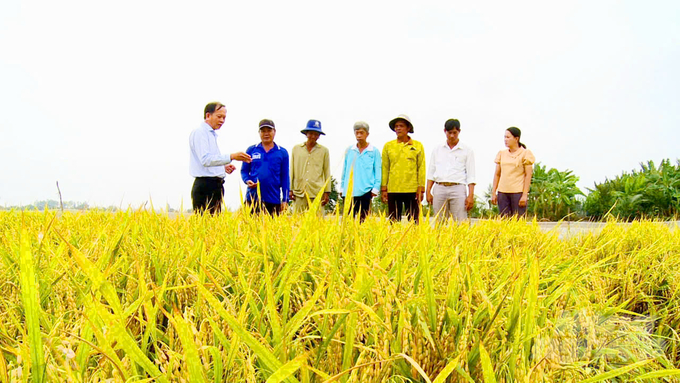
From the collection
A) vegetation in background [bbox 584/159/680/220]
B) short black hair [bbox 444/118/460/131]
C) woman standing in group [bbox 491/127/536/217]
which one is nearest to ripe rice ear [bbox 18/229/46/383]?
short black hair [bbox 444/118/460/131]

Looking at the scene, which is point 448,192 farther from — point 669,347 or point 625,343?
point 625,343

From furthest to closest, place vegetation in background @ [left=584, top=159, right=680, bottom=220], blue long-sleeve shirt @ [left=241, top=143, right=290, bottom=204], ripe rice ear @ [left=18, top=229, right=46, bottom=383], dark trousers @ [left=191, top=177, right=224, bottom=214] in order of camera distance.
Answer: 1. vegetation in background @ [left=584, top=159, right=680, bottom=220]
2. blue long-sleeve shirt @ [left=241, top=143, right=290, bottom=204]
3. dark trousers @ [left=191, top=177, right=224, bottom=214]
4. ripe rice ear @ [left=18, top=229, right=46, bottom=383]

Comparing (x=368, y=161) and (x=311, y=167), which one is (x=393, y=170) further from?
(x=311, y=167)

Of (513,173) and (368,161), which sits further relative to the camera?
Result: (513,173)

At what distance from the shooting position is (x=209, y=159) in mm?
4840

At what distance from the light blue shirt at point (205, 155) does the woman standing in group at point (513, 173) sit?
368 cm

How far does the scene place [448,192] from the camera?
20.0ft

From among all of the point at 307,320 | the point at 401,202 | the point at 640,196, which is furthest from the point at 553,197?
the point at 307,320

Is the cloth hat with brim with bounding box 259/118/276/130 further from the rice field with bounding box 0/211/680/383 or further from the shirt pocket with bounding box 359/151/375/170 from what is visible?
the rice field with bounding box 0/211/680/383

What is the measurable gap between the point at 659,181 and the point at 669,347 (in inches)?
455

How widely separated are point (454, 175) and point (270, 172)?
2.35 m

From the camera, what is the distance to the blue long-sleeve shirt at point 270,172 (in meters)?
5.86

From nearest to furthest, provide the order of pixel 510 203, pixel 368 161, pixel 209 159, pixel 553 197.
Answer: pixel 209 159 → pixel 368 161 → pixel 510 203 → pixel 553 197

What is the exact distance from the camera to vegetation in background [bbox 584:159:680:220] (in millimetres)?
11164
